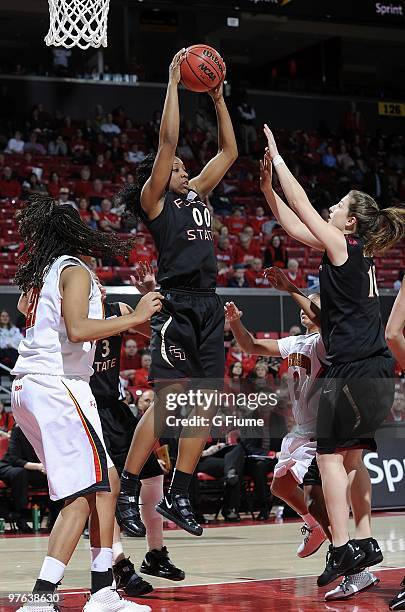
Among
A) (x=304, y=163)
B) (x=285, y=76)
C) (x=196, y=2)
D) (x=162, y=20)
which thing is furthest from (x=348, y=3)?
(x=285, y=76)

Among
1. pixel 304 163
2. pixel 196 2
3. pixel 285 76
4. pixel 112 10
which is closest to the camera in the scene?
pixel 196 2

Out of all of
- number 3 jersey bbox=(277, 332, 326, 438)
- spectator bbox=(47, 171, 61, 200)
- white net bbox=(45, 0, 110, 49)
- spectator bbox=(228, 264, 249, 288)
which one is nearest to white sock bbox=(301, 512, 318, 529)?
number 3 jersey bbox=(277, 332, 326, 438)

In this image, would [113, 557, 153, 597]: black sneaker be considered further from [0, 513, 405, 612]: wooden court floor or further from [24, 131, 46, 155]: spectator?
[24, 131, 46, 155]: spectator

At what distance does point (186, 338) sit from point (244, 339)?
1002 mm

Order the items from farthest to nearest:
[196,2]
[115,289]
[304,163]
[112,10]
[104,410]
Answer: [112,10] < [304,163] < [196,2] < [115,289] < [104,410]

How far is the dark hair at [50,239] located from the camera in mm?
4637

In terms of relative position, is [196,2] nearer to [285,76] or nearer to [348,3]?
[348,3]

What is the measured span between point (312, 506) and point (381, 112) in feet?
64.6

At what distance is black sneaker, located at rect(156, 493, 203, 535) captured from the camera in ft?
17.1

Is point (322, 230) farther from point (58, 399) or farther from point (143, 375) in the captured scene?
point (143, 375)

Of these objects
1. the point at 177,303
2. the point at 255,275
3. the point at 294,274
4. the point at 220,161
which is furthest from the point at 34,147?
the point at 177,303

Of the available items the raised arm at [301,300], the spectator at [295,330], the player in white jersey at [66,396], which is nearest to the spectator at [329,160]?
the spectator at [295,330]

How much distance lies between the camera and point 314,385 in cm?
620

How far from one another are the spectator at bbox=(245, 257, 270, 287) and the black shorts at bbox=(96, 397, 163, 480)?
878 cm
